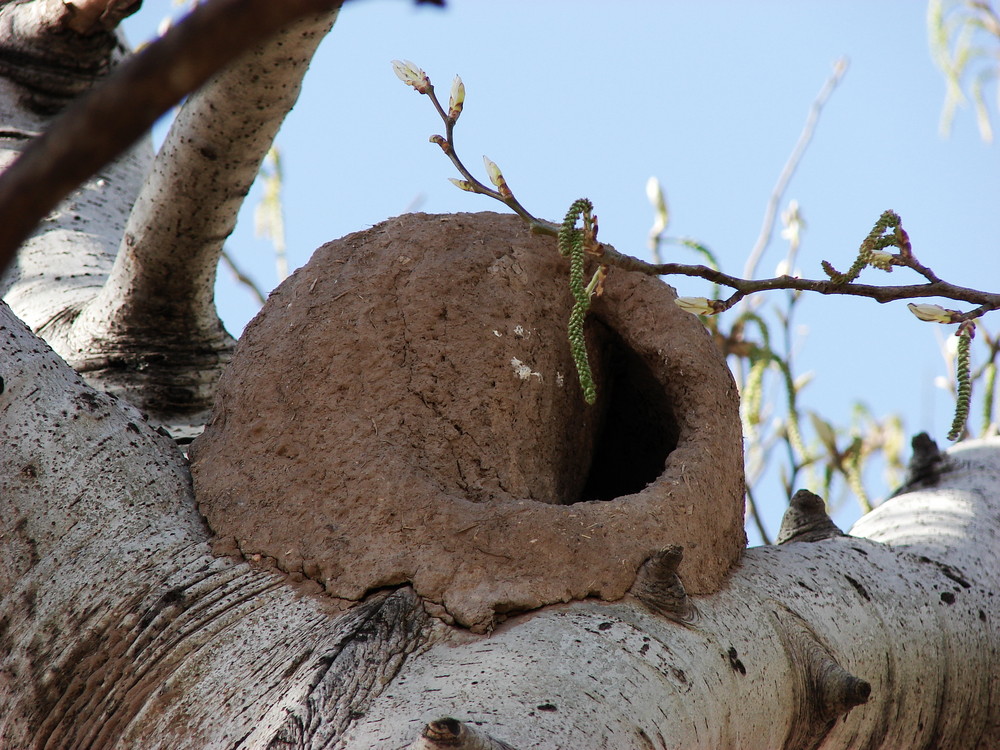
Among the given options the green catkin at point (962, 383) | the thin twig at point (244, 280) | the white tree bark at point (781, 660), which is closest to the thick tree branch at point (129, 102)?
the white tree bark at point (781, 660)

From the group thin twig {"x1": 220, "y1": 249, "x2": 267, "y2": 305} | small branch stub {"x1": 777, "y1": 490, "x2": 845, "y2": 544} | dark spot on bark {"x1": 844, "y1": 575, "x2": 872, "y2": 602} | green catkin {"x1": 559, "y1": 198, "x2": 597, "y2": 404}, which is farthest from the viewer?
thin twig {"x1": 220, "y1": 249, "x2": 267, "y2": 305}

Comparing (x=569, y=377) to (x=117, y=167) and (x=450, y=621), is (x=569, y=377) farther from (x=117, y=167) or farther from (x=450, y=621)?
(x=117, y=167)

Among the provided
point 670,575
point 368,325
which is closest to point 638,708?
point 670,575

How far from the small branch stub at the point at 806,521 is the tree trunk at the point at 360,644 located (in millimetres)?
117

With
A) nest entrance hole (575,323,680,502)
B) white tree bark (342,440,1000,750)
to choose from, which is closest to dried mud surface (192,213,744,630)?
nest entrance hole (575,323,680,502)

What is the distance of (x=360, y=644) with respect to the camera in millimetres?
1761

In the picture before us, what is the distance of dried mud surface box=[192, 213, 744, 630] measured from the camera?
195cm

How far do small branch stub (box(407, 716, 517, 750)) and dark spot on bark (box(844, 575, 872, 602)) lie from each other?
1.20 m

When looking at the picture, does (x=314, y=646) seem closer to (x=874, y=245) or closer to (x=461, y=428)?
(x=461, y=428)

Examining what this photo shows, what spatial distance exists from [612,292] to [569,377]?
0.75ft

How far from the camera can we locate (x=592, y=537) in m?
1.98

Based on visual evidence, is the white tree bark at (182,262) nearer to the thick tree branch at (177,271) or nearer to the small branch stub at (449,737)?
the thick tree branch at (177,271)

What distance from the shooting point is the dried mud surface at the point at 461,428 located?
195 centimetres

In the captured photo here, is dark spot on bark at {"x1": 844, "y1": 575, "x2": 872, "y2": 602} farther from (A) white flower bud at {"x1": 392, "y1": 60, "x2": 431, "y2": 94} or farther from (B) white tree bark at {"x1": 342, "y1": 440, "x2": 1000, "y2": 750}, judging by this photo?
(A) white flower bud at {"x1": 392, "y1": 60, "x2": 431, "y2": 94}
